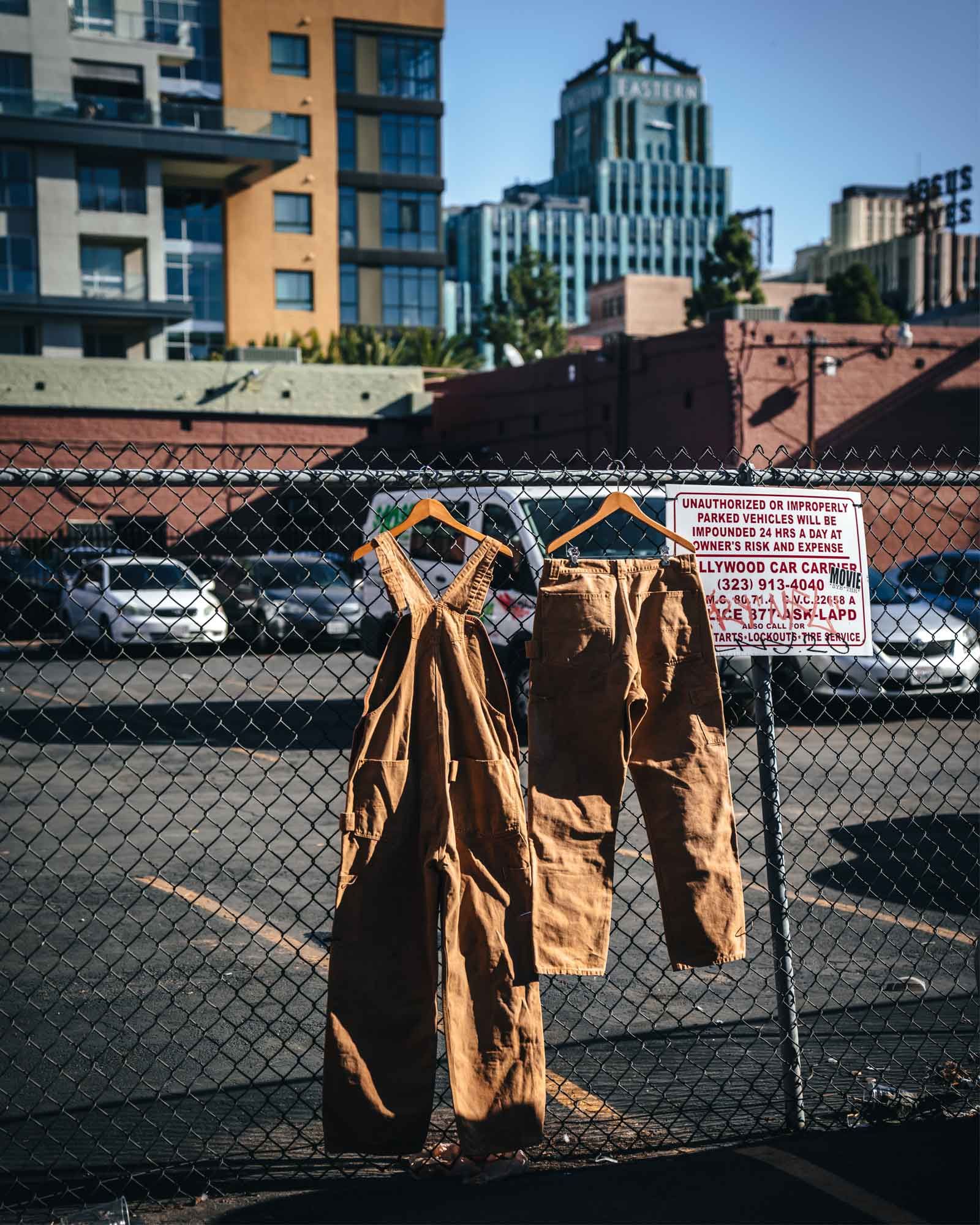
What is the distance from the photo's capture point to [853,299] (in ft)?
191

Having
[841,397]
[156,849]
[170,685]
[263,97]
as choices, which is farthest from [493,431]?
[263,97]

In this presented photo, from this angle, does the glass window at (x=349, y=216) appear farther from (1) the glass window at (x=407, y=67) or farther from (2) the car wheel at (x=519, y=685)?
(2) the car wheel at (x=519, y=685)

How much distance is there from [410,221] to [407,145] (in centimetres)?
359

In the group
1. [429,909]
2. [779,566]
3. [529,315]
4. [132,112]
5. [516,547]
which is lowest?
[429,909]

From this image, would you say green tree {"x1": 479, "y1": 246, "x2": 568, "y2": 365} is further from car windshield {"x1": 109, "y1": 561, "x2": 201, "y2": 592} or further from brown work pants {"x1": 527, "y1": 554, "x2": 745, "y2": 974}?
brown work pants {"x1": 527, "y1": 554, "x2": 745, "y2": 974}

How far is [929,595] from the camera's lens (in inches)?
580

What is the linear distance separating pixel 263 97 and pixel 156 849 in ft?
194

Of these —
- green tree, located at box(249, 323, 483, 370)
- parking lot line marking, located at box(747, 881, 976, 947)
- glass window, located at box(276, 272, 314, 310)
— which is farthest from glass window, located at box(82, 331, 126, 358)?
parking lot line marking, located at box(747, 881, 976, 947)

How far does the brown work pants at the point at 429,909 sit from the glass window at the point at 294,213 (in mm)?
59695

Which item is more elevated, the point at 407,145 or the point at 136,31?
the point at 136,31

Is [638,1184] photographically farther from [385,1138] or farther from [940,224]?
[940,224]

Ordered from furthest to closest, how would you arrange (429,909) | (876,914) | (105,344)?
(105,344), (876,914), (429,909)

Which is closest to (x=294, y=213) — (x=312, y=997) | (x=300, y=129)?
(x=300, y=129)

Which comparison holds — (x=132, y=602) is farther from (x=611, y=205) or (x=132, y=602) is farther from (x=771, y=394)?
(x=611, y=205)
